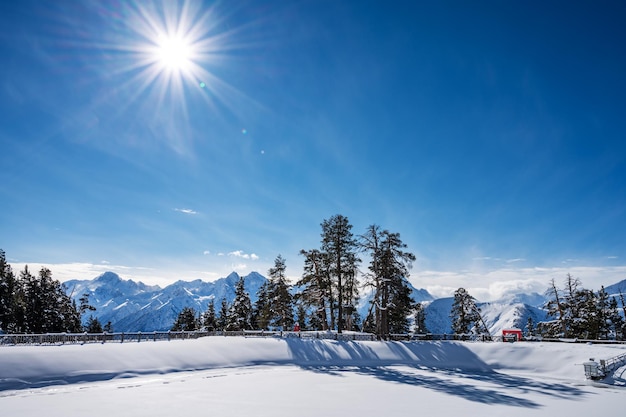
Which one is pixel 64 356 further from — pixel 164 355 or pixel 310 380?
pixel 310 380

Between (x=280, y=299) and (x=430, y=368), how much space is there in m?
25.6

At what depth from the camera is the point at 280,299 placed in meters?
51.9

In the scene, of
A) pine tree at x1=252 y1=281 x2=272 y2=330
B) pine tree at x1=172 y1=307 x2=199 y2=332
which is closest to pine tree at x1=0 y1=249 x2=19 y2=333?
pine tree at x1=172 y1=307 x2=199 y2=332

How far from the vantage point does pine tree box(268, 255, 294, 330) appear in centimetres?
5201

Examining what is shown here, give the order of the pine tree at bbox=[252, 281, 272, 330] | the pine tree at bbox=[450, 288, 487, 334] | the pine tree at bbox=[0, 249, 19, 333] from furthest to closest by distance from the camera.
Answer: the pine tree at bbox=[450, 288, 487, 334], the pine tree at bbox=[252, 281, 272, 330], the pine tree at bbox=[0, 249, 19, 333]

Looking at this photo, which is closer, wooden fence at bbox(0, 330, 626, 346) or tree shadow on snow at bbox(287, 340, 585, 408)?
tree shadow on snow at bbox(287, 340, 585, 408)

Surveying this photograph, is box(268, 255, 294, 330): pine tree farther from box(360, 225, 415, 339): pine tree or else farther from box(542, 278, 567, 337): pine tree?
box(542, 278, 567, 337): pine tree

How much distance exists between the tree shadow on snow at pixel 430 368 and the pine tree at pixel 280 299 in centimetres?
1685

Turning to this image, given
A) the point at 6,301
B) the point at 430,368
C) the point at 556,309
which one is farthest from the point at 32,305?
the point at 556,309

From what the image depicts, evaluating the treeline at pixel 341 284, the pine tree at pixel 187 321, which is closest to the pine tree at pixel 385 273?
the treeline at pixel 341 284

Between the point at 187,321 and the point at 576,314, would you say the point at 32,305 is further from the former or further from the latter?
the point at 576,314

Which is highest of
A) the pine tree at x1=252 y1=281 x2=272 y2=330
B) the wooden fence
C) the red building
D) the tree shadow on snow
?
the pine tree at x1=252 y1=281 x2=272 y2=330

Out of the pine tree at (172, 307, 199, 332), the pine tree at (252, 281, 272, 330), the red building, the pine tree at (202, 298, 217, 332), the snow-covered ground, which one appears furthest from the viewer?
the pine tree at (172, 307, 199, 332)

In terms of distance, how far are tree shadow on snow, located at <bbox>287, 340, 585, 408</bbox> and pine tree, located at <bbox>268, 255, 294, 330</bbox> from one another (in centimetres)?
1685
